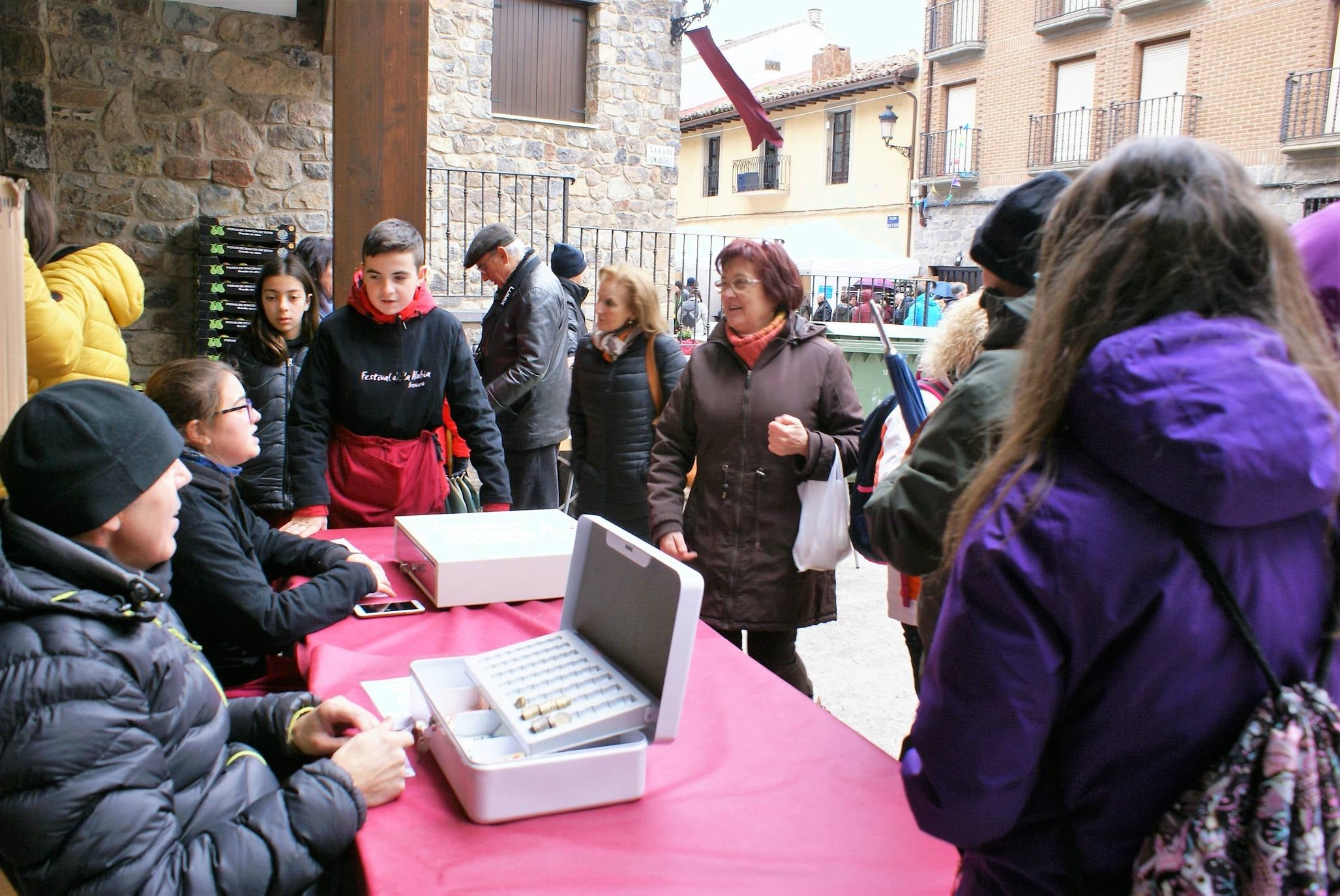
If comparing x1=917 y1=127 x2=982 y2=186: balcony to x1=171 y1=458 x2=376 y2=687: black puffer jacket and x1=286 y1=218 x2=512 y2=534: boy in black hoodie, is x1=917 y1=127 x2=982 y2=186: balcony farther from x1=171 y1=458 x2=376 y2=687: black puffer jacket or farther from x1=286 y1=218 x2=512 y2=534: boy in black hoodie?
x1=171 y1=458 x2=376 y2=687: black puffer jacket

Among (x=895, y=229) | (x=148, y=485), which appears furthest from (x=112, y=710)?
(x=895, y=229)

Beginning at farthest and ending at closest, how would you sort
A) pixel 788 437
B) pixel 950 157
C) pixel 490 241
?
pixel 950 157 → pixel 490 241 → pixel 788 437

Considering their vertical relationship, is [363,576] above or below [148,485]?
below

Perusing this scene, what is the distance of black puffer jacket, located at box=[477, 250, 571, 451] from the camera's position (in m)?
4.38

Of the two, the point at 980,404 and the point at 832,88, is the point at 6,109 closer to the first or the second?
the point at 980,404

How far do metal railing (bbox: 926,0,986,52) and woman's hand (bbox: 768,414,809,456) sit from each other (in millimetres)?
22478

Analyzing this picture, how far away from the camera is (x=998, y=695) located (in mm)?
1005

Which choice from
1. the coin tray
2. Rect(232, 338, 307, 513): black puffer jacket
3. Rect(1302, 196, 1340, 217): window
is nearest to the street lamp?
Rect(1302, 196, 1340, 217): window

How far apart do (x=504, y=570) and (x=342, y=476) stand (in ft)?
3.62

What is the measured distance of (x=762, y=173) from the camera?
29016 millimetres

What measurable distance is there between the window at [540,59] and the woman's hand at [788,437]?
951 centimetres

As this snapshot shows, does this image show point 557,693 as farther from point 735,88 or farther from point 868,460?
point 735,88

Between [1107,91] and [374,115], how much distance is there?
19.5m

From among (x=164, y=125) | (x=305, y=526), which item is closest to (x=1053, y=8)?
(x=164, y=125)
